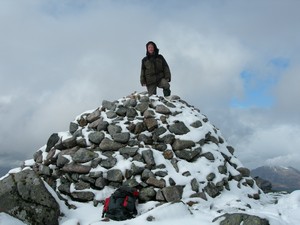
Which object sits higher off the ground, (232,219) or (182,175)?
(182,175)

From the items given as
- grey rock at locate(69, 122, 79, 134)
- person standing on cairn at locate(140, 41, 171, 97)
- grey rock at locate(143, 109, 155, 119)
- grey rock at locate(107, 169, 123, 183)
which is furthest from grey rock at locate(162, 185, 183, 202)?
person standing on cairn at locate(140, 41, 171, 97)

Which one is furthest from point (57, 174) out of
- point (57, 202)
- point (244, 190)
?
point (244, 190)

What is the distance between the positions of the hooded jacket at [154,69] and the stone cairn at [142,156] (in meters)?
1.30

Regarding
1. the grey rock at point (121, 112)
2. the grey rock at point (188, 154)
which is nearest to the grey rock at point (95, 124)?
the grey rock at point (121, 112)

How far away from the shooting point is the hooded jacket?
17.2 metres

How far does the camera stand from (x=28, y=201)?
10.5 meters

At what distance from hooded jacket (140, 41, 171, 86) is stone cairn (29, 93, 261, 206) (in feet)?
4.26

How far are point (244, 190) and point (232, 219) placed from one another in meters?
6.20

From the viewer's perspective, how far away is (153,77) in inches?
687

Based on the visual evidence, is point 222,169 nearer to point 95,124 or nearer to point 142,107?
point 142,107

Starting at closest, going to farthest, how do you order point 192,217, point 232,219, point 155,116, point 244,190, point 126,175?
point 232,219
point 192,217
point 126,175
point 244,190
point 155,116

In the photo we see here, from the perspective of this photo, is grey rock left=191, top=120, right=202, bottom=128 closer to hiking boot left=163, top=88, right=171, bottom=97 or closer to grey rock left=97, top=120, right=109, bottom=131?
hiking boot left=163, top=88, right=171, bottom=97

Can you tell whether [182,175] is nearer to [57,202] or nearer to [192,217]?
[192,217]

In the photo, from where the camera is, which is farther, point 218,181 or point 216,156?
point 216,156
